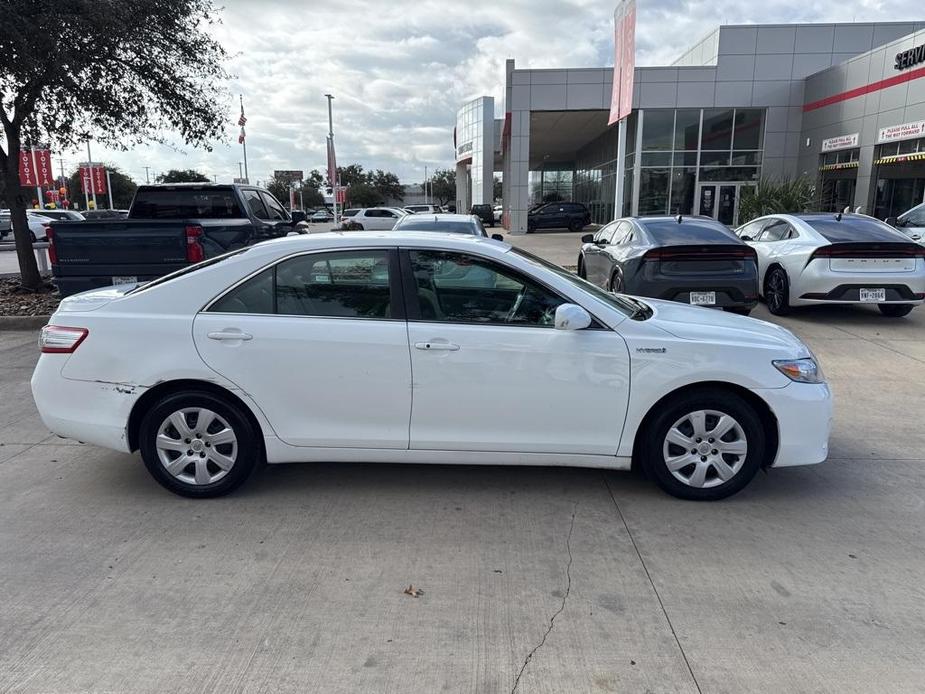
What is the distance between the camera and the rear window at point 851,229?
9.10m

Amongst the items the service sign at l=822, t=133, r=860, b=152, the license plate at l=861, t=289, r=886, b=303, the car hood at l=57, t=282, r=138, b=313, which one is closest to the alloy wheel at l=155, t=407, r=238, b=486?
the car hood at l=57, t=282, r=138, b=313

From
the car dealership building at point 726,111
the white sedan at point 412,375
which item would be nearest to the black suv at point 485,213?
the car dealership building at point 726,111

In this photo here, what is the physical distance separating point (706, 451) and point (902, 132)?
71.2 ft

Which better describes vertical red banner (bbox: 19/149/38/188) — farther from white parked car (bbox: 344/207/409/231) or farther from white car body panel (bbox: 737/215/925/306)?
white car body panel (bbox: 737/215/925/306)

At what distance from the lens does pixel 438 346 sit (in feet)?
12.6

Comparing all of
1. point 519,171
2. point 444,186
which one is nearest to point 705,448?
point 519,171

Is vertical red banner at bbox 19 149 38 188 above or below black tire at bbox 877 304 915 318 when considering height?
above

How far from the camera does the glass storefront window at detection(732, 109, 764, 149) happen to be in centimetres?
2834

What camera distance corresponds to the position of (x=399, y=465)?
462cm

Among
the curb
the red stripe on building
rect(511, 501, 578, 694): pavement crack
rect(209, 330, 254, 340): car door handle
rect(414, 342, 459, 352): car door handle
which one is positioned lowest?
rect(511, 501, 578, 694): pavement crack

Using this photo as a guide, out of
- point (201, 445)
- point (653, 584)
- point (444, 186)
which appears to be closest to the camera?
point (653, 584)

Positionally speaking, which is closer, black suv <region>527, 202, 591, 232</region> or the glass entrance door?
the glass entrance door

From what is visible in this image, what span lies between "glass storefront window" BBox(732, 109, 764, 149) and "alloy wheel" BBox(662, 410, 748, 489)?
28.2 metres

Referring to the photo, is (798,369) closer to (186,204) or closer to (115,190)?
(186,204)
